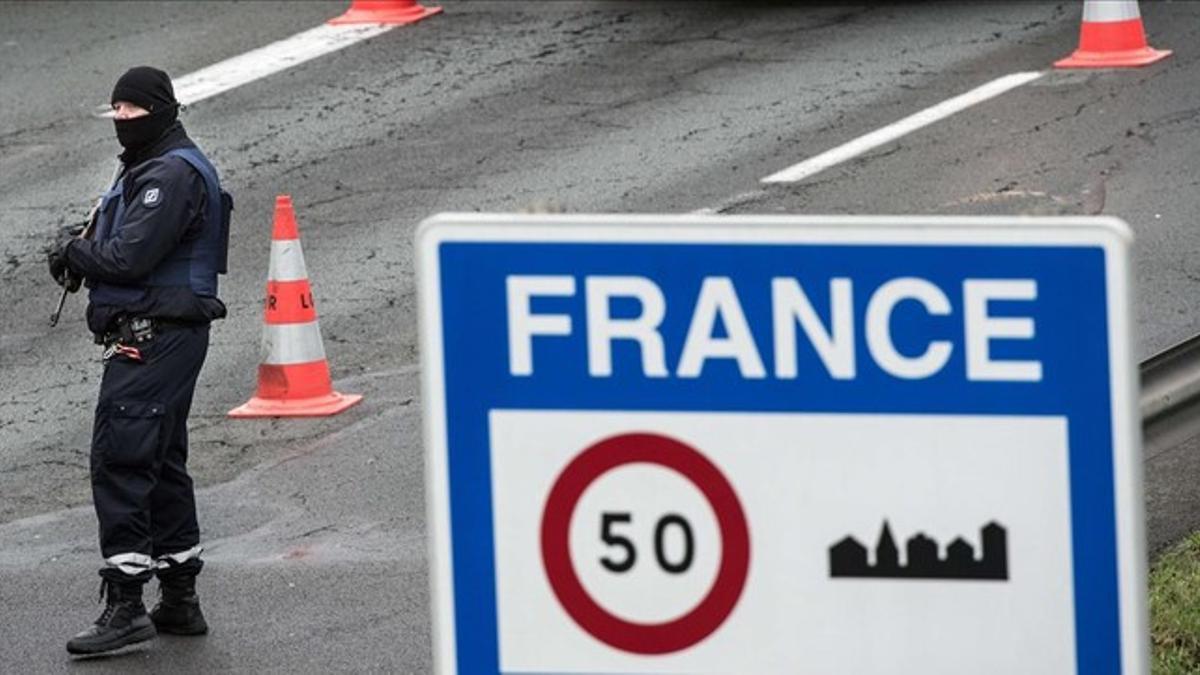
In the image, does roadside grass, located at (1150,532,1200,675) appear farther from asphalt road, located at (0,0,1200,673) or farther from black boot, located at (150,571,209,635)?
black boot, located at (150,571,209,635)

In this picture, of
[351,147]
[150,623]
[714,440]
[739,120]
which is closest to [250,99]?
[351,147]

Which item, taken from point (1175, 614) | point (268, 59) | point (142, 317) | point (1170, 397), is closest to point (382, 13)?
point (268, 59)

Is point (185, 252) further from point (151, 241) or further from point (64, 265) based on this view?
point (64, 265)

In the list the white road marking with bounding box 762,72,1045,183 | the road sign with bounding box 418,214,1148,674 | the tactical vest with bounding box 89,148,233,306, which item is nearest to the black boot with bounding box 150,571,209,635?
the tactical vest with bounding box 89,148,233,306

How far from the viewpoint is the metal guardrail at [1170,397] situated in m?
4.18

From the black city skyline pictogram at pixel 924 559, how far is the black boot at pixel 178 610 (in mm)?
5067

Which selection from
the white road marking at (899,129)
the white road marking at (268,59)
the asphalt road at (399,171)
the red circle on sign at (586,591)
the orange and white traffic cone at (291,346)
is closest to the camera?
the red circle on sign at (586,591)

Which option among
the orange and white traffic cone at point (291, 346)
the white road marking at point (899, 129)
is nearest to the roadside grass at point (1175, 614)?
the orange and white traffic cone at point (291, 346)

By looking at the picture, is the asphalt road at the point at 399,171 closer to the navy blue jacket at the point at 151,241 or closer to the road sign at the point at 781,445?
the navy blue jacket at the point at 151,241

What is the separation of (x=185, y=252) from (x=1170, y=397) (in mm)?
3733

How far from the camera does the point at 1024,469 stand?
2377 millimetres

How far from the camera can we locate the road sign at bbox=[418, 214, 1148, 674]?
2.35 meters

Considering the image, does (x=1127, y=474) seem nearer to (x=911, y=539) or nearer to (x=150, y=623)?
(x=911, y=539)

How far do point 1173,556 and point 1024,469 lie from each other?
14.9ft
